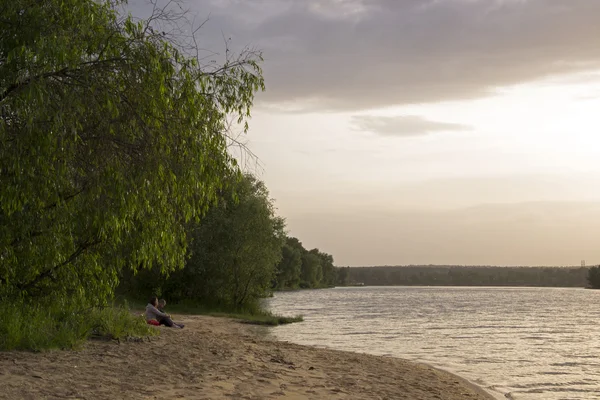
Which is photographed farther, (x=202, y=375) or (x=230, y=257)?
(x=230, y=257)

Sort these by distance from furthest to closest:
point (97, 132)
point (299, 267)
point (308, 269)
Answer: point (308, 269)
point (299, 267)
point (97, 132)

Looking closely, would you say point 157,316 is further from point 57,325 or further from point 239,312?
point 239,312

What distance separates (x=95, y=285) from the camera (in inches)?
518

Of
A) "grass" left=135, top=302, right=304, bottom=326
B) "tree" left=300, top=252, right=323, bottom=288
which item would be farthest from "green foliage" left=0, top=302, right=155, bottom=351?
"tree" left=300, top=252, right=323, bottom=288

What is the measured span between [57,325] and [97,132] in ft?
17.9

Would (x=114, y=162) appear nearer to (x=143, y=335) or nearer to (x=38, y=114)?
(x=38, y=114)

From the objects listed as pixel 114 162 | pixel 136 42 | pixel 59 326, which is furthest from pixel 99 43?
pixel 59 326

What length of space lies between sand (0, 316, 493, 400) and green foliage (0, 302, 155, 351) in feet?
1.18

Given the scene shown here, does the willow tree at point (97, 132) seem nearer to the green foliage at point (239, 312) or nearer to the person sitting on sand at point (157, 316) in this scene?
the person sitting on sand at point (157, 316)

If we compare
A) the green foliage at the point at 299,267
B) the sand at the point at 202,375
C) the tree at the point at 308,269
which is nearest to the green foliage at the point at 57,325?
the sand at the point at 202,375

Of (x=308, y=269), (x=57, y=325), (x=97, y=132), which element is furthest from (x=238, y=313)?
(x=308, y=269)

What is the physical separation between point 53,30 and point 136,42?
4.50ft

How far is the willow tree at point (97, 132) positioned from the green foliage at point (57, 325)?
3.59ft

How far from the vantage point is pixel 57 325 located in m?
13.5
